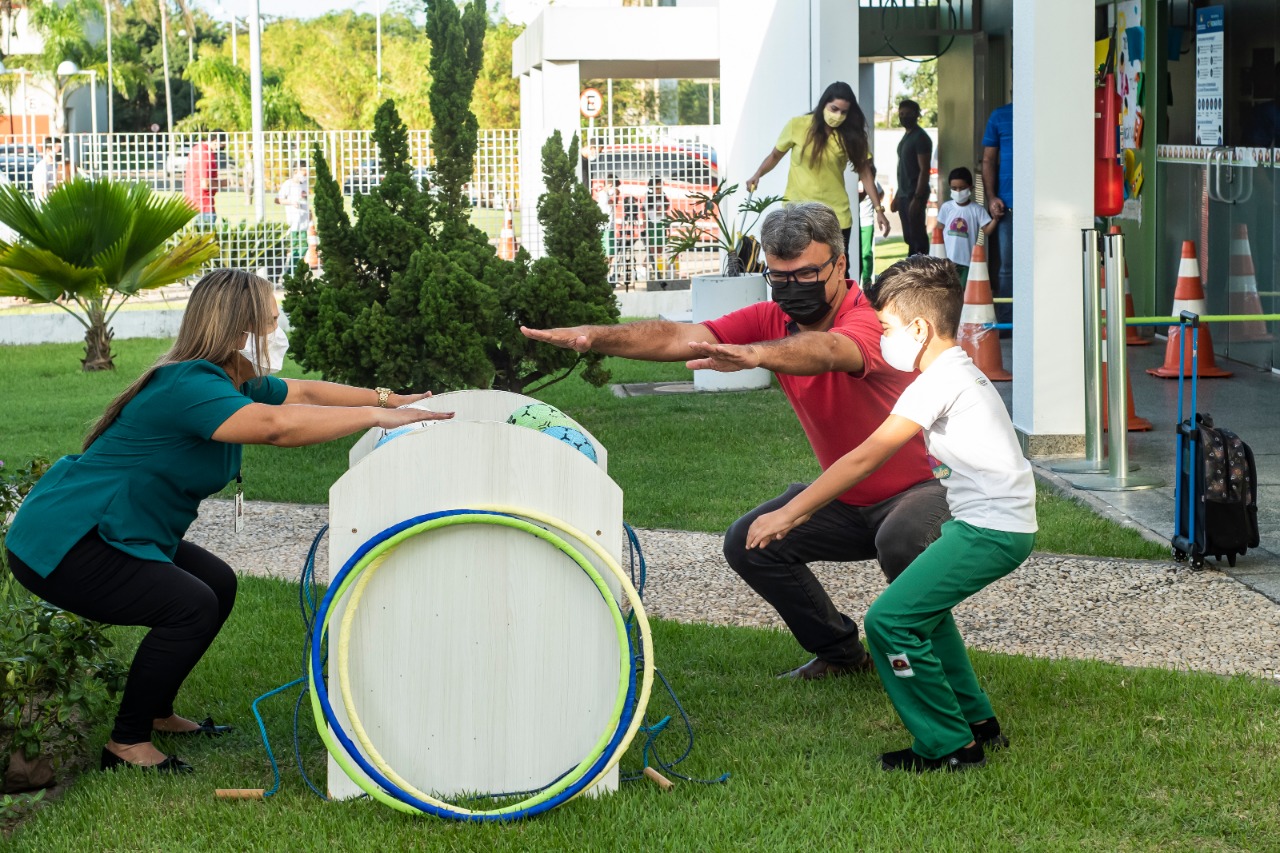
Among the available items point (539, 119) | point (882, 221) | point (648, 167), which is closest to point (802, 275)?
point (882, 221)

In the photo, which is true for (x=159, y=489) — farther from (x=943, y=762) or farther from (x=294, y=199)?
(x=294, y=199)

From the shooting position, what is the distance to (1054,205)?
8898 millimetres

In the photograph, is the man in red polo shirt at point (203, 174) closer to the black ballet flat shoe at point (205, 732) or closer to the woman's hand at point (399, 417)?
the black ballet flat shoe at point (205, 732)

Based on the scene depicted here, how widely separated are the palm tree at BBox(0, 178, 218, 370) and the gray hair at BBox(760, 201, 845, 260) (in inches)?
370

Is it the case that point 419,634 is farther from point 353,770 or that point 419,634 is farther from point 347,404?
point 347,404

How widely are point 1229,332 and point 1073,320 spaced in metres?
4.08

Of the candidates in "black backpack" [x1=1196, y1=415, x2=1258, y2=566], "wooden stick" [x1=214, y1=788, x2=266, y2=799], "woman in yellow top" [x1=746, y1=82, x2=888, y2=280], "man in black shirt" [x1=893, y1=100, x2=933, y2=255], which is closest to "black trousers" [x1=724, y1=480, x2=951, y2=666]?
"wooden stick" [x1=214, y1=788, x2=266, y2=799]

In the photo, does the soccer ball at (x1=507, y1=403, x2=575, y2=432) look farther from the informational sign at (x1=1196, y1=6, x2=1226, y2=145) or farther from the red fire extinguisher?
the informational sign at (x1=1196, y1=6, x2=1226, y2=145)

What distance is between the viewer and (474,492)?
409 centimetres

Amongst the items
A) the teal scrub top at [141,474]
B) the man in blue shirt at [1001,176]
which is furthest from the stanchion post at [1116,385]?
the teal scrub top at [141,474]

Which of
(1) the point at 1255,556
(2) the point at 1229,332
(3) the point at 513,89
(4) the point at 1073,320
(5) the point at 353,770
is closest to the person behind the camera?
(5) the point at 353,770

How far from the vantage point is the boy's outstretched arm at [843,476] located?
4199 mm

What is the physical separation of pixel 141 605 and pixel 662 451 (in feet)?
18.8

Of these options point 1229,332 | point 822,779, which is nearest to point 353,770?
point 822,779
